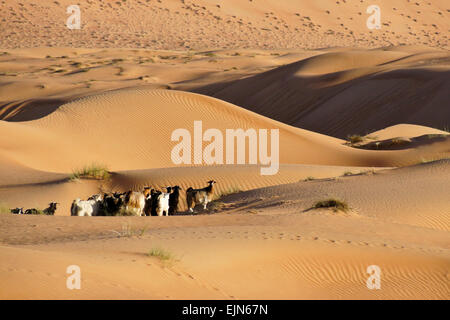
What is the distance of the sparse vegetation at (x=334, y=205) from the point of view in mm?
11547

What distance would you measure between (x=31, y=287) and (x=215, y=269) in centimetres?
212

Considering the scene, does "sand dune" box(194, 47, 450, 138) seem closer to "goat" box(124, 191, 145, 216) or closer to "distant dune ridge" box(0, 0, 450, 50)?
"goat" box(124, 191, 145, 216)

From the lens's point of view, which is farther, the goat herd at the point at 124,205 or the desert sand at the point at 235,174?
the goat herd at the point at 124,205

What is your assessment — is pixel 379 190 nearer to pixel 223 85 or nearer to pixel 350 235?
pixel 350 235

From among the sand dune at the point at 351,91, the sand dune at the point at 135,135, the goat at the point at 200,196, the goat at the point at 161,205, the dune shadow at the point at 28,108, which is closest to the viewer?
the goat at the point at 161,205

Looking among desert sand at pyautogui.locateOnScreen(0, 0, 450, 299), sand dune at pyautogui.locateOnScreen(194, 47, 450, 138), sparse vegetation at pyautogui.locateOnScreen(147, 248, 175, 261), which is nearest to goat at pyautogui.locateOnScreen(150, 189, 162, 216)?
desert sand at pyautogui.locateOnScreen(0, 0, 450, 299)

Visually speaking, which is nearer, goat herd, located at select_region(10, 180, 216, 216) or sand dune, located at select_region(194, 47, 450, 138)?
goat herd, located at select_region(10, 180, 216, 216)

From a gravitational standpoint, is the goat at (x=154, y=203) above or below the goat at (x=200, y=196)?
below

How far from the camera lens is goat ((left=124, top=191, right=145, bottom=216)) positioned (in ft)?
38.7

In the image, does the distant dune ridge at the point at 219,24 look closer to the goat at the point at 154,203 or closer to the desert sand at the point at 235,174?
the desert sand at the point at 235,174

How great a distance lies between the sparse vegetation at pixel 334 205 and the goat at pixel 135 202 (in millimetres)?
2765

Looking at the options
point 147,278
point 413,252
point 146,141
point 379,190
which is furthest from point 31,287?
point 146,141

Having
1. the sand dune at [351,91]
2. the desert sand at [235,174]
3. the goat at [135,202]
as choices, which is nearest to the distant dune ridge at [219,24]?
the desert sand at [235,174]

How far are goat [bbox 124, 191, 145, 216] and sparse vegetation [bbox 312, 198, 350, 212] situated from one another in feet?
9.07
